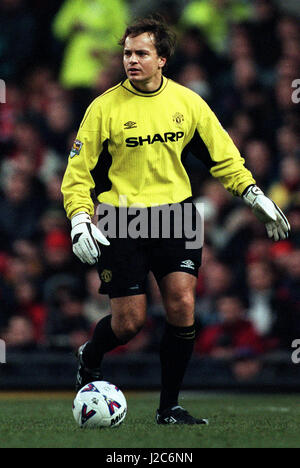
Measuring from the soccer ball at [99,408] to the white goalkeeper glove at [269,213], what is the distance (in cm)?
121

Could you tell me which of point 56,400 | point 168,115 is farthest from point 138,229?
point 56,400

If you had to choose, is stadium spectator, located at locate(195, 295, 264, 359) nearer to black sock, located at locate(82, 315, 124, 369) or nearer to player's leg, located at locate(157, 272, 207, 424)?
black sock, located at locate(82, 315, 124, 369)

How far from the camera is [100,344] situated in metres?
6.16

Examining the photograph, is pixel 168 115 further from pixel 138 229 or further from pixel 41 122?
pixel 41 122

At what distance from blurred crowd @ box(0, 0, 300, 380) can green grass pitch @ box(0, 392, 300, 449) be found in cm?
88

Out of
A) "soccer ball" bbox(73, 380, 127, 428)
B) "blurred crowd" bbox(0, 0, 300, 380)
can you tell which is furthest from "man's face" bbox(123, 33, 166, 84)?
"blurred crowd" bbox(0, 0, 300, 380)

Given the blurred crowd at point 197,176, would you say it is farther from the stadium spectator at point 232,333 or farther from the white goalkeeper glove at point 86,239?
the white goalkeeper glove at point 86,239

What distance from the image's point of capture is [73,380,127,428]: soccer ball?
574 cm

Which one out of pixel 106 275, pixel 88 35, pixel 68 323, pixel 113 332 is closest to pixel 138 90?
pixel 106 275

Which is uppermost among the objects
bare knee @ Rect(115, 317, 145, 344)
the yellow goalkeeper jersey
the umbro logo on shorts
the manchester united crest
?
the yellow goalkeeper jersey

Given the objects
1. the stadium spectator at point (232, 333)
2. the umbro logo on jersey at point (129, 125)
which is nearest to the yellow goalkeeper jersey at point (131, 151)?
the umbro logo on jersey at point (129, 125)

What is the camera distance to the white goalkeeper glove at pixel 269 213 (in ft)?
19.8

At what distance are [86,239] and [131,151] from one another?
0.56 metres

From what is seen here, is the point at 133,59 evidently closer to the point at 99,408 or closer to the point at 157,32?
the point at 157,32
